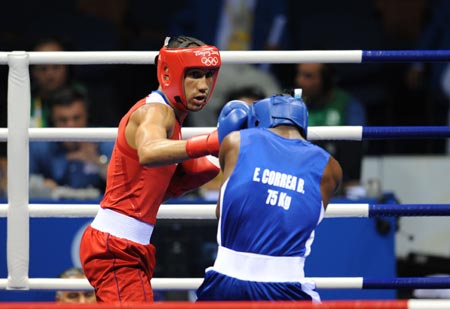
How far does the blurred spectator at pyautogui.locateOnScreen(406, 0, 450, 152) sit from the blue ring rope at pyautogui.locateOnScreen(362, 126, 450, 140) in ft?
12.0

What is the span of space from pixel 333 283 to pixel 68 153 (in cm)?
281

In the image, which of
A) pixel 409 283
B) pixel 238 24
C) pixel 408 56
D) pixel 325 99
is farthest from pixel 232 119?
pixel 238 24

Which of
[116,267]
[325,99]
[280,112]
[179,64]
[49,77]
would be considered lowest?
[116,267]

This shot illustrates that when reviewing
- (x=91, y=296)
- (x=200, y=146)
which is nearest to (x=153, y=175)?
(x=200, y=146)

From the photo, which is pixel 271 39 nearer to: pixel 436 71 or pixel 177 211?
pixel 436 71

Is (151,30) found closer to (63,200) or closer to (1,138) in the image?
(63,200)

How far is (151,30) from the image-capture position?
9891mm

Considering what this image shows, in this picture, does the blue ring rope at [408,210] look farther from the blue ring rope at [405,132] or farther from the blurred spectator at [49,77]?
the blurred spectator at [49,77]

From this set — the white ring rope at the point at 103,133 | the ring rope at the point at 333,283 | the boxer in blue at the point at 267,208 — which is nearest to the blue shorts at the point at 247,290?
the boxer in blue at the point at 267,208

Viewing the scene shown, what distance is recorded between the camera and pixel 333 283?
5.22 metres

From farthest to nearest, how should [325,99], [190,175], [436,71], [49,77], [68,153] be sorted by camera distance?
[436,71]
[49,77]
[325,99]
[68,153]
[190,175]

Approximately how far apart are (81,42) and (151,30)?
3.00 ft

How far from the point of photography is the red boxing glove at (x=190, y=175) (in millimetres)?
5125

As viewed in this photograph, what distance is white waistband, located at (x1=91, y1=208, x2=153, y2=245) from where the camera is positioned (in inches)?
192
